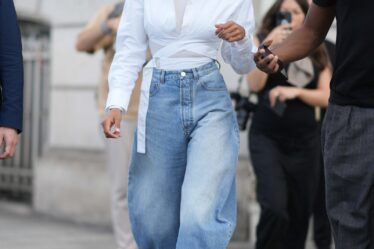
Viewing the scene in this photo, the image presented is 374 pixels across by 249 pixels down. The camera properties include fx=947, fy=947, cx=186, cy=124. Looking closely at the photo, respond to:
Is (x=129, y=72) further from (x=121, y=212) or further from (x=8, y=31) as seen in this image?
(x=121, y=212)

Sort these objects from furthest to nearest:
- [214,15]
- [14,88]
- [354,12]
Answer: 1. [214,15]
2. [14,88]
3. [354,12]

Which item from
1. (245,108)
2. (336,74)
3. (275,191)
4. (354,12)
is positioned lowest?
(275,191)

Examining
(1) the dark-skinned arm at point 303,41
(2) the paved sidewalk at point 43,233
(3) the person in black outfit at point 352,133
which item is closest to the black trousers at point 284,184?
(1) the dark-skinned arm at point 303,41

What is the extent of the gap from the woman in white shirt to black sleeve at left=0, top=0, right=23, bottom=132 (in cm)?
41

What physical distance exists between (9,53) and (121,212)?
8.68 feet

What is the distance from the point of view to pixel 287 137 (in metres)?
5.43

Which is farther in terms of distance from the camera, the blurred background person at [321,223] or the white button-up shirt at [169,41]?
the blurred background person at [321,223]

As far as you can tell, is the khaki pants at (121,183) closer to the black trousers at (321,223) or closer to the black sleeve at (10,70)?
the black trousers at (321,223)

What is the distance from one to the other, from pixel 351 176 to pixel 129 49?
4.28 feet

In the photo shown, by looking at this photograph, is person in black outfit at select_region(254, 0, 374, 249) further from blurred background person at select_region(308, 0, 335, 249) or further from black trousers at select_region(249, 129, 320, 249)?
blurred background person at select_region(308, 0, 335, 249)

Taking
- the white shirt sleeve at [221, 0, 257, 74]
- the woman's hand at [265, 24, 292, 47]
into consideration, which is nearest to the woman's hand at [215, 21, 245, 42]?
the white shirt sleeve at [221, 0, 257, 74]

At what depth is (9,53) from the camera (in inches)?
143

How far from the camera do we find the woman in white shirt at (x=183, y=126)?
3863 millimetres

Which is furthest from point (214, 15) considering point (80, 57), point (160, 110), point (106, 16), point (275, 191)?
point (80, 57)
